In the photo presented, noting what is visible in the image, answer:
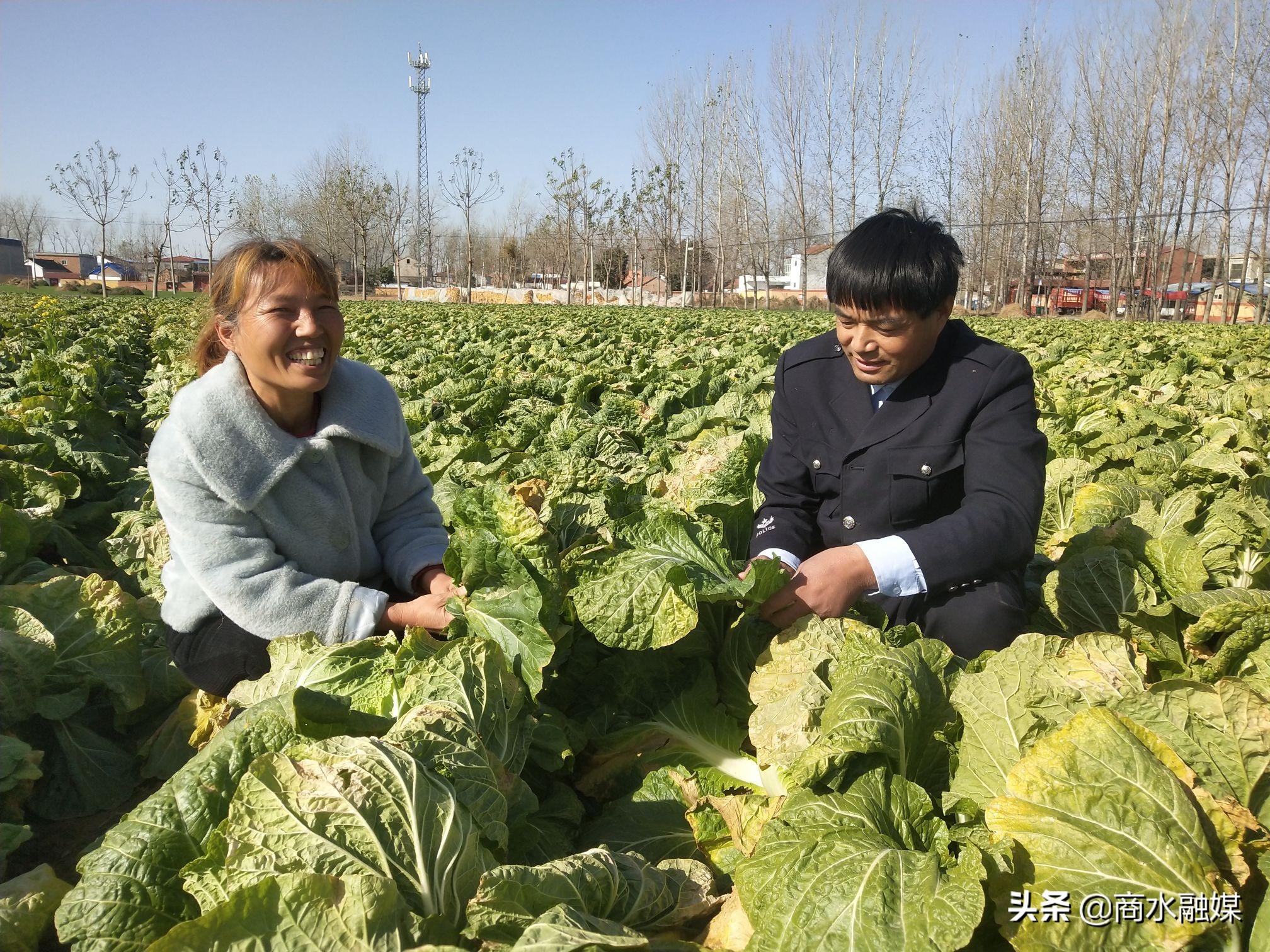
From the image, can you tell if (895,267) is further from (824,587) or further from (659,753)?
(659,753)

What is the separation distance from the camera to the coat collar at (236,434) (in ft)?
8.40

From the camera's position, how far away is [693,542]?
233 cm

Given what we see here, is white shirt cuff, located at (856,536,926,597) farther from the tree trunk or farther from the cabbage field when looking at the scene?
the tree trunk

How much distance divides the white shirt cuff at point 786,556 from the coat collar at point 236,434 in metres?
1.32

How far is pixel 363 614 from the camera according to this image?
2.65 metres

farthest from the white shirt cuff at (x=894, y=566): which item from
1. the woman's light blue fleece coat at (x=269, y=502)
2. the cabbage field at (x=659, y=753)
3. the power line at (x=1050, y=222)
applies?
the power line at (x=1050, y=222)

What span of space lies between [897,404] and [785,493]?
46 cm

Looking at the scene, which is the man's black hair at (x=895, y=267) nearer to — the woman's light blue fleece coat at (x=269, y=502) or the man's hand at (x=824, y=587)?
the man's hand at (x=824, y=587)

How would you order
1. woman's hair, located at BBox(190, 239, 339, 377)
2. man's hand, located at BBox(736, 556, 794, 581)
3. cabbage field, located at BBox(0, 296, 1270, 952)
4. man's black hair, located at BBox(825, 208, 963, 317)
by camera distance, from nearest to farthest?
cabbage field, located at BBox(0, 296, 1270, 952) < man's hand, located at BBox(736, 556, 794, 581) < man's black hair, located at BBox(825, 208, 963, 317) < woman's hair, located at BBox(190, 239, 339, 377)

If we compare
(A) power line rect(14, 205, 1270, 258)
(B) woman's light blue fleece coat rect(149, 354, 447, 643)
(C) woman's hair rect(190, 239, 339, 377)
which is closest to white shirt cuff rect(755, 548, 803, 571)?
(B) woman's light blue fleece coat rect(149, 354, 447, 643)

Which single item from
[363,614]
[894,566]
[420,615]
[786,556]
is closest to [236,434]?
[363,614]

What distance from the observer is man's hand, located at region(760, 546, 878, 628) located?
2309 millimetres

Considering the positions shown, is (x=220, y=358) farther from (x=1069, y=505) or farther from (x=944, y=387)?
→ (x=1069, y=505)

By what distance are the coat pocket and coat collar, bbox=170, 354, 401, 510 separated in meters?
1.68
